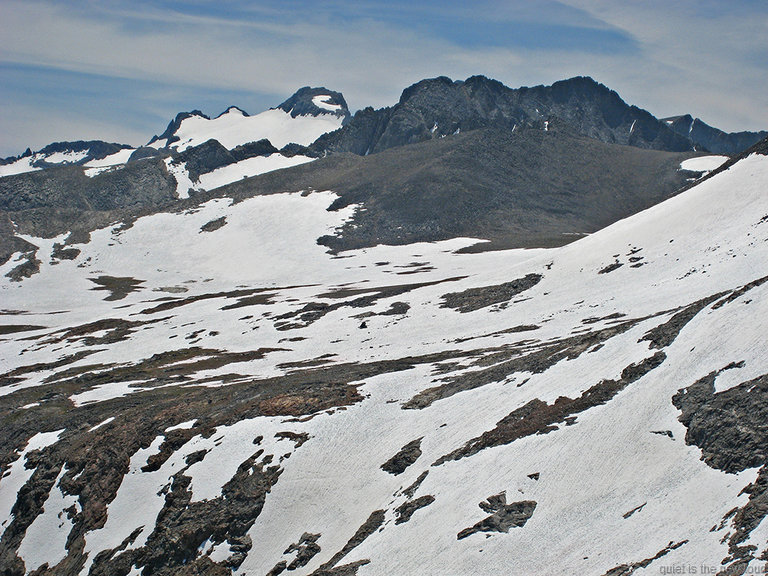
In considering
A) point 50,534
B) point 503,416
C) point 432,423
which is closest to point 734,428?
point 503,416

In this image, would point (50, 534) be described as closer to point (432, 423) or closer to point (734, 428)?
point (432, 423)

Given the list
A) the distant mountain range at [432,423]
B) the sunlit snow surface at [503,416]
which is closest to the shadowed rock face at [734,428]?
the distant mountain range at [432,423]

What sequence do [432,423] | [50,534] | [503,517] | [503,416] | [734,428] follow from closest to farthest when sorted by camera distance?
[734,428], [503,517], [503,416], [432,423], [50,534]

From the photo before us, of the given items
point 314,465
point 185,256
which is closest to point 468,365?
point 314,465

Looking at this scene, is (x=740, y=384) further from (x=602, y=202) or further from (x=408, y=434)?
(x=602, y=202)

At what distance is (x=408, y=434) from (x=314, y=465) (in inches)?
195

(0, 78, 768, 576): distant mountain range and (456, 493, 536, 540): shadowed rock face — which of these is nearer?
(0, 78, 768, 576): distant mountain range

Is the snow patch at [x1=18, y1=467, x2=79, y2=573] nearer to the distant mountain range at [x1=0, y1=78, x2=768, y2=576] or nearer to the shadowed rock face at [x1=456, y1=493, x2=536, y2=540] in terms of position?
the distant mountain range at [x1=0, y1=78, x2=768, y2=576]

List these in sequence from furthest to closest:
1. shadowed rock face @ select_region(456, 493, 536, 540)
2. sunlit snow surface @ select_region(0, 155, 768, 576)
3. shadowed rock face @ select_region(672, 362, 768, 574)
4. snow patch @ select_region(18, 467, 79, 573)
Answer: snow patch @ select_region(18, 467, 79, 573)
shadowed rock face @ select_region(456, 493, 536, 540)
sunlit snow surface @ select_region(0, 155, 768, 576)
shadowed rock face @ select_region(672, 362, 768, 574)

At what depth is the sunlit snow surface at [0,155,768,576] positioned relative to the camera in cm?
2359

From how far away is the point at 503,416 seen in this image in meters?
33.8

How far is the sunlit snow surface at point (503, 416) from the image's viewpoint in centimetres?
2359

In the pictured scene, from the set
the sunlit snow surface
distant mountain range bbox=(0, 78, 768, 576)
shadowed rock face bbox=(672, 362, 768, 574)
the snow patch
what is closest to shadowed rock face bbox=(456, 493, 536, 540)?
distant mountain range bbox=(0, 78, 768, 576)

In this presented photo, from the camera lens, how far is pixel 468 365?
46.1 meters
